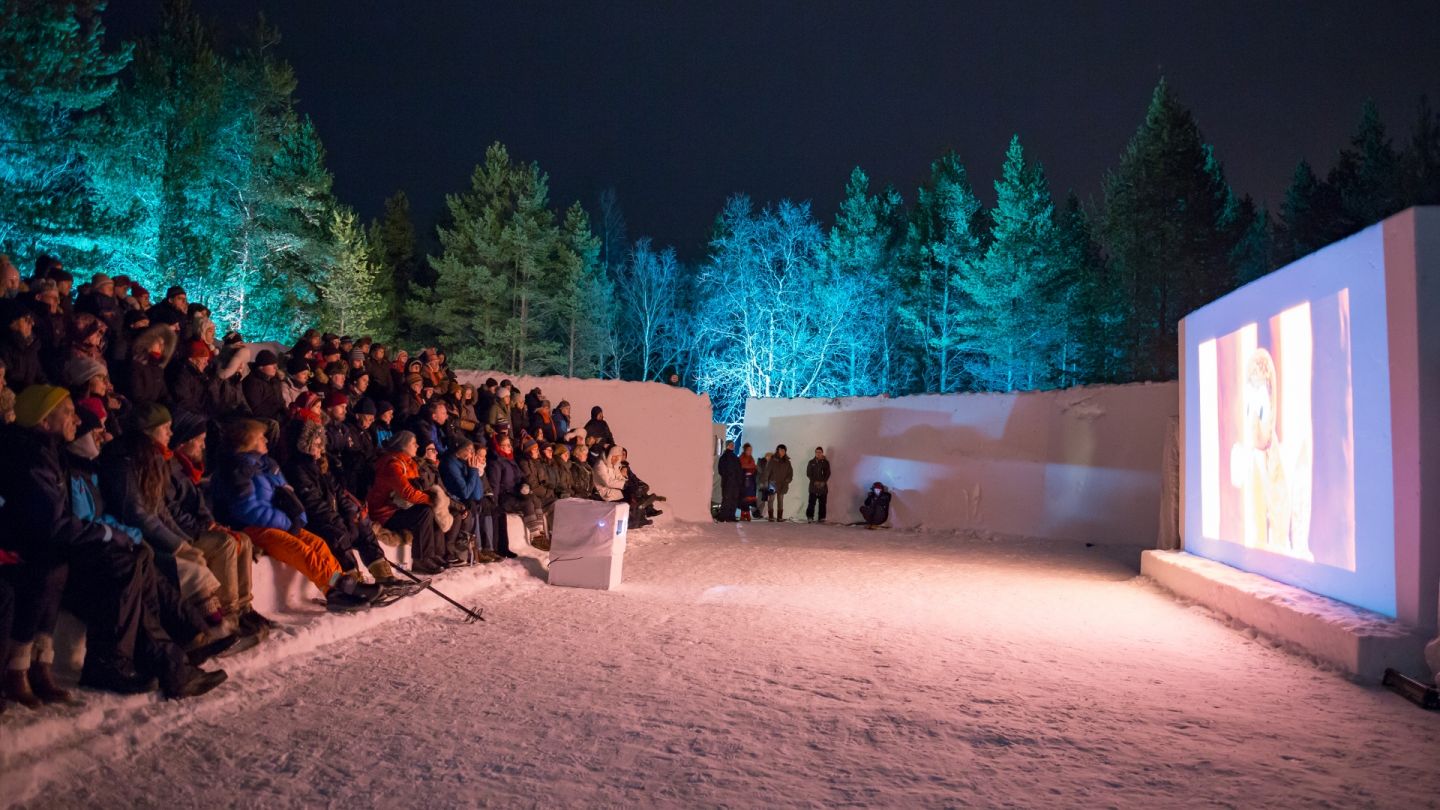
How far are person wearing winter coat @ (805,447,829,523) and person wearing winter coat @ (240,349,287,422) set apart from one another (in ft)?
35.7

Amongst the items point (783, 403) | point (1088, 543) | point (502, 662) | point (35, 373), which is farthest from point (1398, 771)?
point (783, 403)

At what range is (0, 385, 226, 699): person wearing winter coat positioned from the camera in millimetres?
3600

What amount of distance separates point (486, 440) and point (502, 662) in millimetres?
4950

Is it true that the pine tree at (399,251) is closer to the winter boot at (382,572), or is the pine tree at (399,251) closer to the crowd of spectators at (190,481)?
the crowd of spectators at (190,481)

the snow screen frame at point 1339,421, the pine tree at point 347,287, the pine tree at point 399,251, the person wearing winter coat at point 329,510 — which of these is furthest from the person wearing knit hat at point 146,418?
the pine tree at point 399,251

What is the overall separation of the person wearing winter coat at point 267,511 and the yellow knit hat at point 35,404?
1.56m

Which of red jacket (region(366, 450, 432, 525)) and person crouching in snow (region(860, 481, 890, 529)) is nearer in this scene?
red jacket (region(366, 450, 432, 525))

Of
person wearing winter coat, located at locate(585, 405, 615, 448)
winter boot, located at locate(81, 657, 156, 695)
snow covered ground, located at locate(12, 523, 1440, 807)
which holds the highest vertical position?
person wearing winter coat, located at locate(585, 405, 615, 448)

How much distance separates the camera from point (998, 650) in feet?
19.3

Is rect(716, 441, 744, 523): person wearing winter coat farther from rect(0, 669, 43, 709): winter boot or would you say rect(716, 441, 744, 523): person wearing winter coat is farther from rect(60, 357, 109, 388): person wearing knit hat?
rect(0, 669, 43, 709): winter boot

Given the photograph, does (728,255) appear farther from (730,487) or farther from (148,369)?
(148,369)

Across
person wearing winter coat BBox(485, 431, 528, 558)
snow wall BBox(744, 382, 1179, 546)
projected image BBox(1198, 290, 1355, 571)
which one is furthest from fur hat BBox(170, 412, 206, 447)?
snow wall BBox(744, 382, 1179, 546)

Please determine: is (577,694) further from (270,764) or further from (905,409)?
Result: (905,409)

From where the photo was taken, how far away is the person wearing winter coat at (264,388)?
7.02 meters
